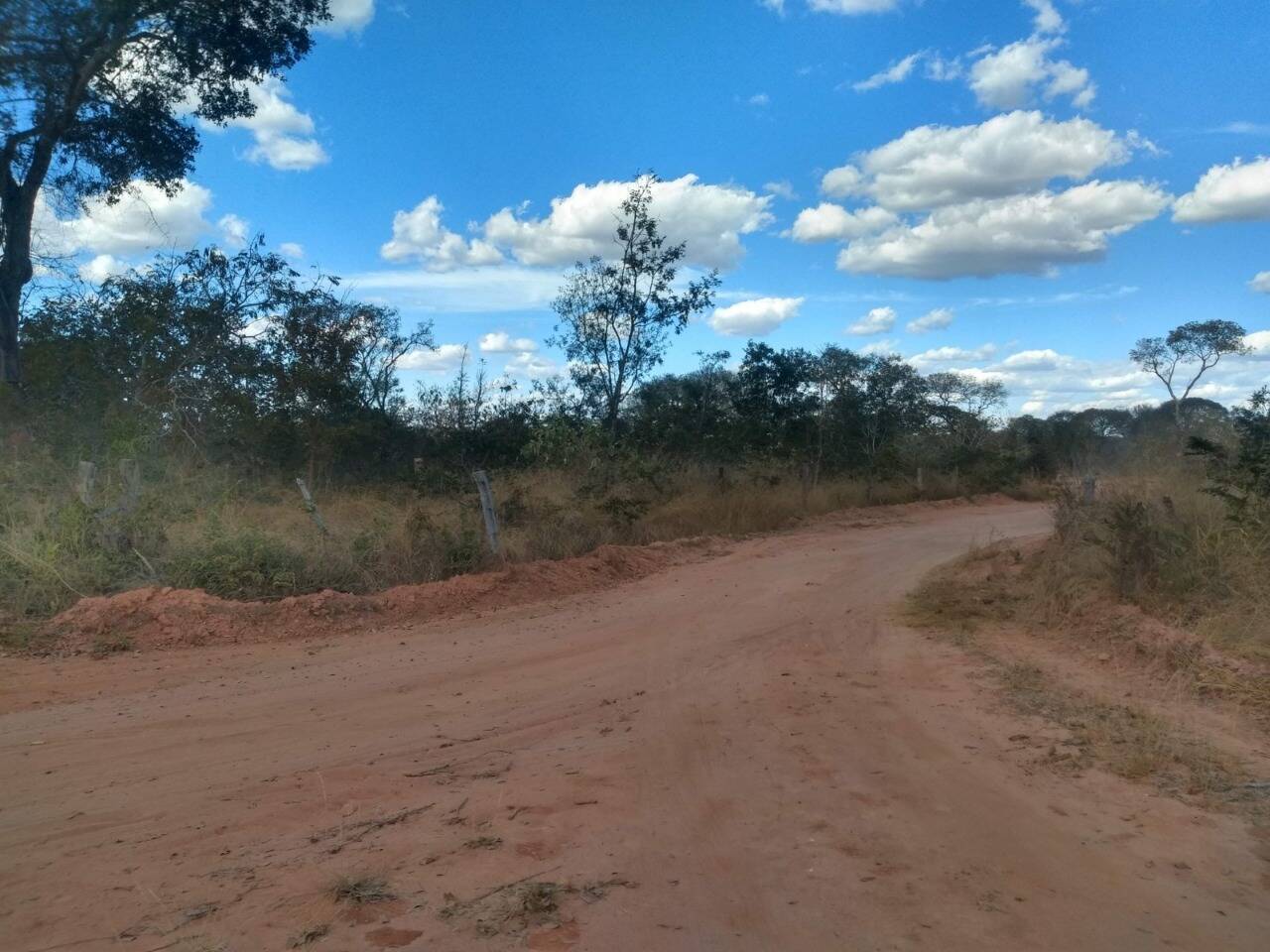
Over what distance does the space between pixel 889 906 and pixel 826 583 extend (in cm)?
834

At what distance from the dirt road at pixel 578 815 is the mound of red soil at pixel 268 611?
0.77 meters

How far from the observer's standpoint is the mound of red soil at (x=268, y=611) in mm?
8797

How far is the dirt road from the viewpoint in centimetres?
359

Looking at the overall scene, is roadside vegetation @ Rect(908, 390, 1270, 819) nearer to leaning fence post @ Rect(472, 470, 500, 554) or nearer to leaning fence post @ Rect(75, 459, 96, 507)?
leaning fence post @ Rect(472, 470, 500, 554)

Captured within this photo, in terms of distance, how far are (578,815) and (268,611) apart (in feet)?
19.5

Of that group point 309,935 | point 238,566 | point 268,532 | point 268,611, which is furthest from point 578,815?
point 268,532

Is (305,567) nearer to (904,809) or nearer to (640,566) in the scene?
(640,566)

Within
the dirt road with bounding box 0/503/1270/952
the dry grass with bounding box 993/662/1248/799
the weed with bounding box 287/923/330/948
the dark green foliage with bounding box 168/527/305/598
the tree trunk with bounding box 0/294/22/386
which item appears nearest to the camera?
the weed with bounding box 287/923/330/948

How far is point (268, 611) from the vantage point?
945 centimetres

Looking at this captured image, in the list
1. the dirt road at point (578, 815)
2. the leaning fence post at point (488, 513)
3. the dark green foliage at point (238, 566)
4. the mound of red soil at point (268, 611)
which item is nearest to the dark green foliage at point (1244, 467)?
the dirt road at point (578, 815)

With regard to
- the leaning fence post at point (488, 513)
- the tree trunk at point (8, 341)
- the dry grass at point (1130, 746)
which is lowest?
the dry grass at point (1130, 746)

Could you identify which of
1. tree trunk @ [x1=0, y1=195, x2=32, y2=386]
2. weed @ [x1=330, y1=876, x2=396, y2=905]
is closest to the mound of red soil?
weed @ [x1=330, y1=876, x2=396, y2=905]

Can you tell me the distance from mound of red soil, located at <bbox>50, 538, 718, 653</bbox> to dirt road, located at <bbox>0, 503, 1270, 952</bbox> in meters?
0.77

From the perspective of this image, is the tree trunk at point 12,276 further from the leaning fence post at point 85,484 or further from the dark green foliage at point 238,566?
the dark green foliage at point 238,566
